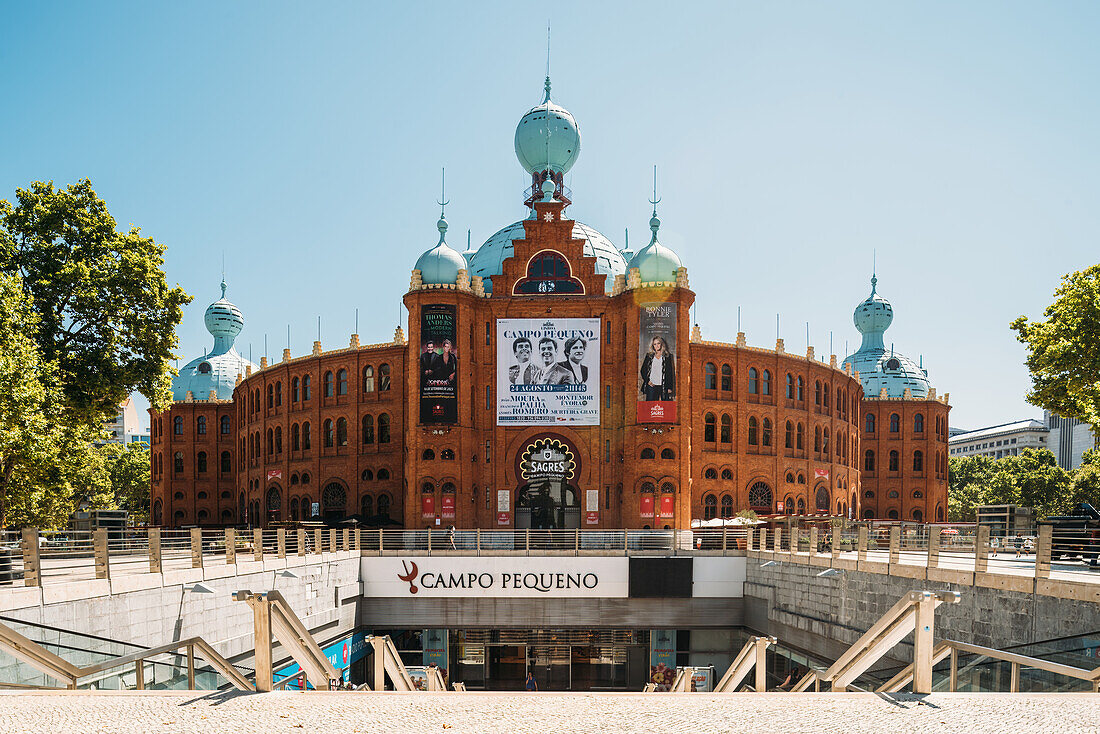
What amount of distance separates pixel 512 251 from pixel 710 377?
16.5 m

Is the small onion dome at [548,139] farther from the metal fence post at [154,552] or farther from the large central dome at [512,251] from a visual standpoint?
the metal fence post at [154,552]

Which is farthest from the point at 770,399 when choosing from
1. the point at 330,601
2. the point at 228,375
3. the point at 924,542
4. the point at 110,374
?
the point at 228,375

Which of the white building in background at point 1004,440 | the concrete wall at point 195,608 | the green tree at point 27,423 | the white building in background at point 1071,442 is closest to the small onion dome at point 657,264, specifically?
the concrete wall at point 195,608

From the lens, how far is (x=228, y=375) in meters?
70.6

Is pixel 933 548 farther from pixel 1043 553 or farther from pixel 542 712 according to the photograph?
pixel 542 712

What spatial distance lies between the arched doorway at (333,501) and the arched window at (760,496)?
26329 millimetres

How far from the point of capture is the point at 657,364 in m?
44.3

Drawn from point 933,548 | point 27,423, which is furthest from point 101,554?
point 933,548

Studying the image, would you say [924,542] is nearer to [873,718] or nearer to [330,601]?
[330,601]

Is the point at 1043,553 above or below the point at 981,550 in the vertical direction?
above

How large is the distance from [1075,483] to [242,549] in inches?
2656

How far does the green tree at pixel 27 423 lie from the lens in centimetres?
2284

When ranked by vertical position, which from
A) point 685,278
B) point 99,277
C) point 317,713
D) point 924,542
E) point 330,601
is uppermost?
point 685,278

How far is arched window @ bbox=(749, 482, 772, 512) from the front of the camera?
50.8 m
